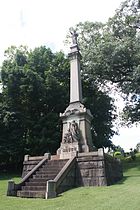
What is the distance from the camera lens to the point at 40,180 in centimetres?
1234

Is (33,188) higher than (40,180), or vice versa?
(40,180)

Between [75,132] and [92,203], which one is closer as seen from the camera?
[92,203]

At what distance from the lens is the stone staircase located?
11.1 metres

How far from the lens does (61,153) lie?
51.1 ft

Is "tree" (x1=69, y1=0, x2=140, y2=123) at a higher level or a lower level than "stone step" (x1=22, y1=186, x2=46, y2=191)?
higher

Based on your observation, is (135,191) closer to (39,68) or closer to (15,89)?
(15,89)

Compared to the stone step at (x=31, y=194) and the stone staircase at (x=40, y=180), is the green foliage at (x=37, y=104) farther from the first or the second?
the stone step at (x=31, y=194)

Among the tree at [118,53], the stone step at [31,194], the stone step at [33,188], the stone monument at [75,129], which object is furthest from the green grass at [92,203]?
the tree at [118,53]

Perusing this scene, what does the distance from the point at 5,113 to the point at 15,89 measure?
2680 mm

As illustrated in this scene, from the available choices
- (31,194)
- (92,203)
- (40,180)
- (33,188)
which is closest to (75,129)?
(40,180)


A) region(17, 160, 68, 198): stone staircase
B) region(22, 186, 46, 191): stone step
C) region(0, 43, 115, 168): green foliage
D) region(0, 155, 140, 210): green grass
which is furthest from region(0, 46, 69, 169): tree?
region(0, 155, 140, 210): green grass

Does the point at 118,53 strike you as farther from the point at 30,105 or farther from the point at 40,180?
the point at 40,180

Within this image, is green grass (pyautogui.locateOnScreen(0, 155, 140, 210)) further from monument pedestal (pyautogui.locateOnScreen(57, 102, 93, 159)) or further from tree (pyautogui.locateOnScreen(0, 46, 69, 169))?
tree (pyautogui.locateOnScreen(0, 46, 69, 169))

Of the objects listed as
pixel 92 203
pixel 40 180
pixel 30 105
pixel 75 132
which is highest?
pixel 30 105
